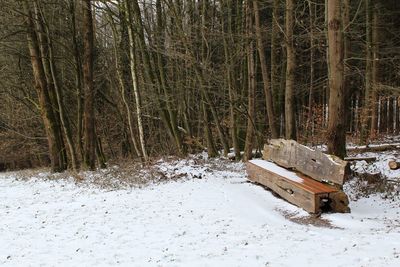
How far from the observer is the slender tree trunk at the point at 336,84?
915 cm

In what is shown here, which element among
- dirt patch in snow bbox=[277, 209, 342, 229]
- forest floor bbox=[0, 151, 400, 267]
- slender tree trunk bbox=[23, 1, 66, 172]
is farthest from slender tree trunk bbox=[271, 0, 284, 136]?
slender tree trunk bbox=[23, 1, 66, 172]

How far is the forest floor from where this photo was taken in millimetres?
5430

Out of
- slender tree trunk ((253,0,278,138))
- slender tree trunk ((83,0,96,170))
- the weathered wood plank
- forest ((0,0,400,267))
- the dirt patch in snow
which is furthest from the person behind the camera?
slender tree trunk ((83,0,96,170))

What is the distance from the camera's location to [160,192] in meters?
9.87

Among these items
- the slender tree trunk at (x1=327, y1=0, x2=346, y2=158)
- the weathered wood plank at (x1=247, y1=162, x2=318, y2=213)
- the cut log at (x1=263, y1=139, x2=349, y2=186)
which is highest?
the slender tree trunk at (x1=327, y1=0, x2=346, y2=158)

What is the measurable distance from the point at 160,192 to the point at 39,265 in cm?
445

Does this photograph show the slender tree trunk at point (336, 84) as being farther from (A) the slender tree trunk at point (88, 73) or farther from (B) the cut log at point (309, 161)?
(A) the slender tree trunk at point (88, 73)

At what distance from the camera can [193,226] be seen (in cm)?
707

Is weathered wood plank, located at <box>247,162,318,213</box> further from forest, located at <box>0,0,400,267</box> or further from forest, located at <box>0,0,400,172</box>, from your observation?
forest, located at <box>0,0,400,172</box>

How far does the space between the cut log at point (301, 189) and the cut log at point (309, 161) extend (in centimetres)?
15

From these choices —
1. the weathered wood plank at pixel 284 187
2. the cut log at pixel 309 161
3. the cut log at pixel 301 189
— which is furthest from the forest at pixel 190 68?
the weathered wood plank at pixel 284 187

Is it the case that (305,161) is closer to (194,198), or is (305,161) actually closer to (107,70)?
(194,198)

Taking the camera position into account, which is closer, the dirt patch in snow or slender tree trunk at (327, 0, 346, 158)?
the dirt patch in snow

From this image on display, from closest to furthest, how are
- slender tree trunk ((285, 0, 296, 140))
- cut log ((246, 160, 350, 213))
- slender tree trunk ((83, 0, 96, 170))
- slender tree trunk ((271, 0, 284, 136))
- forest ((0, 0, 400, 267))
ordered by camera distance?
forest ((0, 0, 400, 267)) < cut log ((246, 160, 350, 213)) < slender tree trunk ((285, 0, 296, 140)) < slender tree trunk ((271, 0, 284, 136)) < slender tree trunk ((83, 0, 96, 170))
